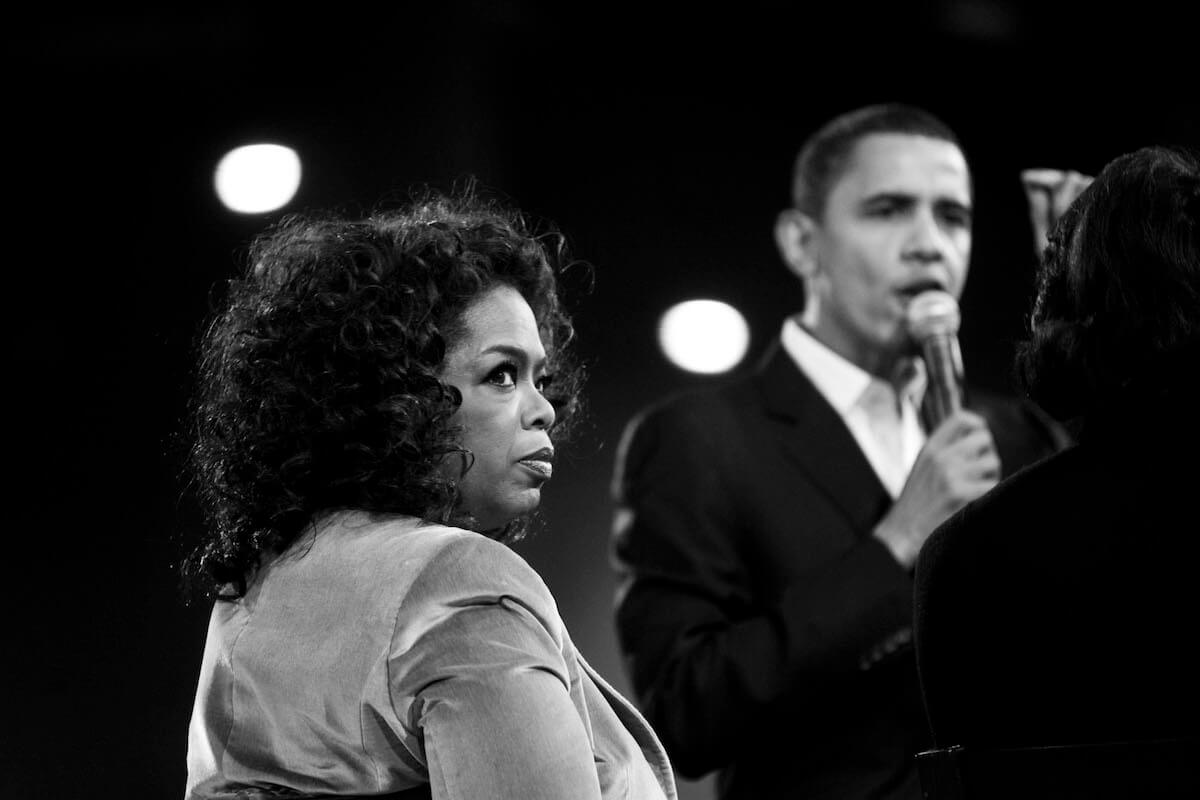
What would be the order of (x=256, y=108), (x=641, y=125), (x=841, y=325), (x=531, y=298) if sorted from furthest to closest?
(x=641, y=125)
(x=841, y=325)
(x=256, y=108)
(x=531, y=298)

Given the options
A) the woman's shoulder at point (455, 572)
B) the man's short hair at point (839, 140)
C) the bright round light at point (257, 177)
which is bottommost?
the woman's shoulder at point (455, 572)

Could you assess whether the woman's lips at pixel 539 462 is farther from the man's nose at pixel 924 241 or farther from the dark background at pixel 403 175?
the man's nose at pixel 924 241

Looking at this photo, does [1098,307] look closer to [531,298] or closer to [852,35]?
[531,298]

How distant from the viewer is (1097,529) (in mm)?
1045

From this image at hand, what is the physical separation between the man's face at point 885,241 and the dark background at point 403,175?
0.43 feet

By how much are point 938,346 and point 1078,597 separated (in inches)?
58.4

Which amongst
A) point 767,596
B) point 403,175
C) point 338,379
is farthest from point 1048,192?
point 338,379

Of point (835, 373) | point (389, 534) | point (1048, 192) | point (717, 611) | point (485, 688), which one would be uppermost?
point (1048, 192)

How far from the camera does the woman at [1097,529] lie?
1.01 m

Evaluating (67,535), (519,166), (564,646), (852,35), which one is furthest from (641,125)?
(564,646)

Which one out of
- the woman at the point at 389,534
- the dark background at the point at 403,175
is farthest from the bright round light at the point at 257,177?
the woman at the point at 389,534

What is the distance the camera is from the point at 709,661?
7.01 ft

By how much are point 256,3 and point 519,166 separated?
0.55 metres

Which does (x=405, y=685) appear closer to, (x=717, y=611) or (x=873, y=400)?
(x=717, y=611)
